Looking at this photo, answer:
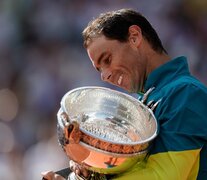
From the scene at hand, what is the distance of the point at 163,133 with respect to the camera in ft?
3.33

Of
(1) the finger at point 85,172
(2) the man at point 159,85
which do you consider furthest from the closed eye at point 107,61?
(1) the finger at point 85,172

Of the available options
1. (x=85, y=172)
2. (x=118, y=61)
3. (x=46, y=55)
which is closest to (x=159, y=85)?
(x=118, y=61)

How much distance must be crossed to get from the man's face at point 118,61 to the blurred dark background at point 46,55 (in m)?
1.62

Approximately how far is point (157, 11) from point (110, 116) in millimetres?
2041

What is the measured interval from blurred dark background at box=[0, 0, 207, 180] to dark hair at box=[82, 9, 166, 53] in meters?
1.63

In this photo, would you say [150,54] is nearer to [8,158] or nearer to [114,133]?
[114,133]

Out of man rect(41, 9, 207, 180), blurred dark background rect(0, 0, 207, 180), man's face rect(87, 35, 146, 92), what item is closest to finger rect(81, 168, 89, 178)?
man rect(41, 9, 207, 180)

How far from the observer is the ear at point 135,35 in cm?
118

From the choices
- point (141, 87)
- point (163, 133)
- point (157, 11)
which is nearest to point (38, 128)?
point (157, 11)

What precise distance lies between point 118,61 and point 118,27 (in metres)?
0.07

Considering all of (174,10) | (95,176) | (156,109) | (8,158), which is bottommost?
(8,158)

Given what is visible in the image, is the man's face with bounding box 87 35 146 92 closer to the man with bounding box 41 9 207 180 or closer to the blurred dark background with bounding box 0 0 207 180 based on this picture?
the man with bounding box 41 9 207 180

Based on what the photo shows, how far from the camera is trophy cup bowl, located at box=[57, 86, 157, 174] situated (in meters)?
0.97

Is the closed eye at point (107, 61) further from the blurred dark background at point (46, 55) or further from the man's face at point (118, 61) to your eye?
the blurred dark background at point (46, 55)
